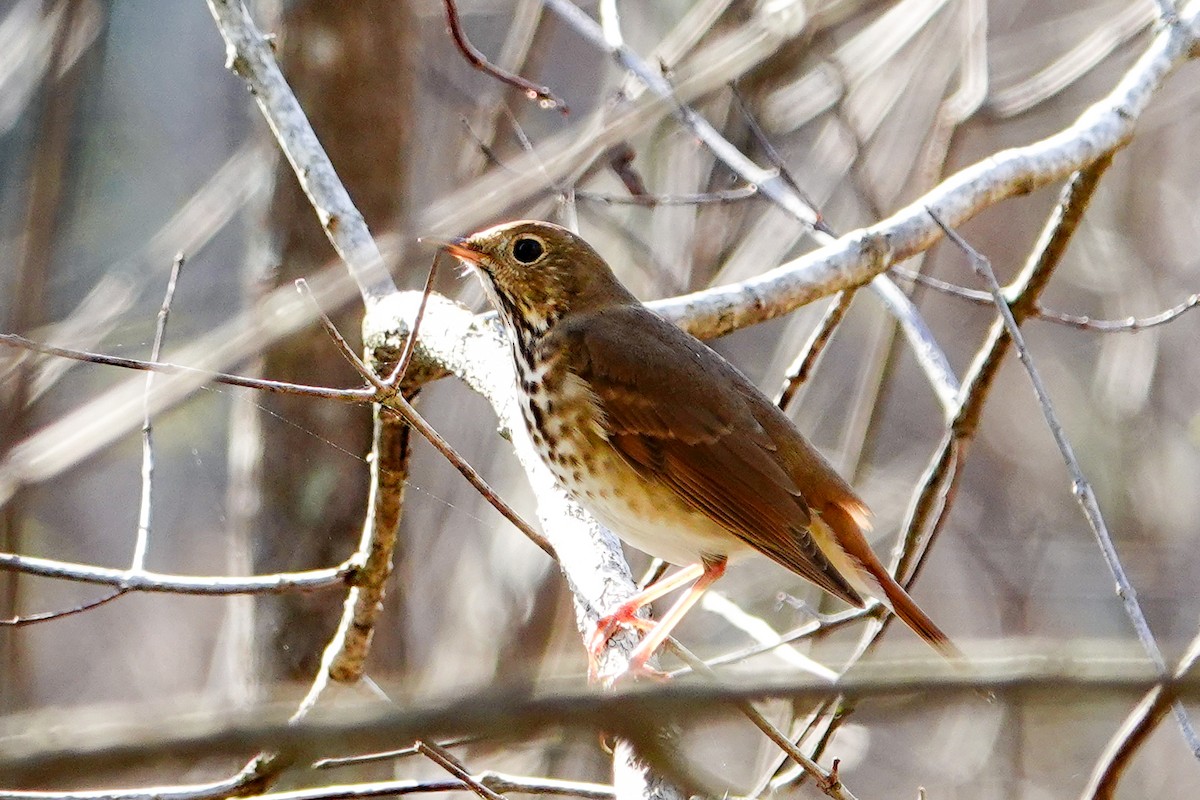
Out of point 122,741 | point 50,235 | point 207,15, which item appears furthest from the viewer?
point 207,15

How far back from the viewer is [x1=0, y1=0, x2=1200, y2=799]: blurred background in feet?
16.4

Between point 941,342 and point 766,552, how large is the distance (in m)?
4.76

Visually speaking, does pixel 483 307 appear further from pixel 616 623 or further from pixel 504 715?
pixel 504 715

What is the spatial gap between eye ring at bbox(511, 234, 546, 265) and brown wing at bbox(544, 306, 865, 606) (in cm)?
23

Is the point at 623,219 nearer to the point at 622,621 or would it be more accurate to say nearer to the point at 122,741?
the point at 622,621

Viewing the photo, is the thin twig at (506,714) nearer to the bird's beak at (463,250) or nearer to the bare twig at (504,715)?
the bare twig at (504,715)

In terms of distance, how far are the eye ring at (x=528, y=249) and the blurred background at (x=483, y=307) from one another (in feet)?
0.75

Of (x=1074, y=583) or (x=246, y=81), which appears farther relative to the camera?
(x=1074, y=583)

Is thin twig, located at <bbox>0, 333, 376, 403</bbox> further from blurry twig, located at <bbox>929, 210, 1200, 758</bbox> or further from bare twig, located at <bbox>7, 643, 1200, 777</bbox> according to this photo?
blurry twig, located at <bbox>929, 210, 1200, 758</bbox>

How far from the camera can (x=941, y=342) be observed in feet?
25.3

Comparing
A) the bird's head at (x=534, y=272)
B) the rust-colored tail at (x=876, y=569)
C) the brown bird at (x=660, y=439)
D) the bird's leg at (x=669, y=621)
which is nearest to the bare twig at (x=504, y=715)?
the bird's leg at (x=669, y=621)

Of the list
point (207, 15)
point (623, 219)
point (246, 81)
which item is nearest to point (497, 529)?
point (623, 219)

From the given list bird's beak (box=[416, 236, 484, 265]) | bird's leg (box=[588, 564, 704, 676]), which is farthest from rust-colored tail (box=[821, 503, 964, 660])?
bird's beak (box=[416, 236, 484, 265])

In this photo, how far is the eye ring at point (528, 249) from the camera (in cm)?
363
